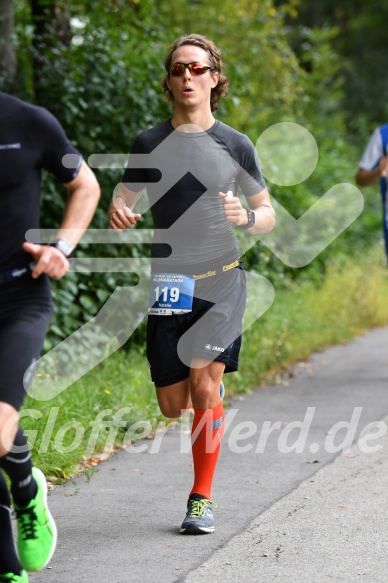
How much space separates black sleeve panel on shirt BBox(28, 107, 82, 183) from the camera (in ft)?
13.2

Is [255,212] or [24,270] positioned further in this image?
[255,212]

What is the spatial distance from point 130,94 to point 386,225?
8.32ft

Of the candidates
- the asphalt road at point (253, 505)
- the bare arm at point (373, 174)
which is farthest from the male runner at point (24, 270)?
the bare arm at point (373, 174)

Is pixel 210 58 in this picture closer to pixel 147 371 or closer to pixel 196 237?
pixel 196 237

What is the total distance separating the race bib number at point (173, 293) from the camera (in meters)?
5.30

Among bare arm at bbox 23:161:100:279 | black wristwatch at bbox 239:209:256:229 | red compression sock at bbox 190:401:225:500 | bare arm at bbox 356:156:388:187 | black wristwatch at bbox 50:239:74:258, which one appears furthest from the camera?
bare arm at bbox 356:156:388:187

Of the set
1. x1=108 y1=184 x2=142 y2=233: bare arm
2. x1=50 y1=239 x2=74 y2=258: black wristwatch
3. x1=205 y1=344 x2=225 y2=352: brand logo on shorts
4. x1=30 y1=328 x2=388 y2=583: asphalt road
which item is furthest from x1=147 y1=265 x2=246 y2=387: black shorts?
x1=50 y1=239 x2=74 y2=258: black wristwatch

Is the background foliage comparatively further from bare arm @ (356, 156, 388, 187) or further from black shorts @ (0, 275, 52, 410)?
black shorts @ (0, 275, 52, 410)

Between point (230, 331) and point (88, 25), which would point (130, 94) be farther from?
point (230, 331)

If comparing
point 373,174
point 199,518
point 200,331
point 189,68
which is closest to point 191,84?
point 189,68

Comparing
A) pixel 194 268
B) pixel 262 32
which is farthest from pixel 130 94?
pixel 262 32

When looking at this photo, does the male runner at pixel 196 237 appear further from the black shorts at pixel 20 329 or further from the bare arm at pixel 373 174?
the bare arm at pixel 373 174

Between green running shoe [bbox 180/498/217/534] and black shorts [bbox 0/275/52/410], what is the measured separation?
4.80ft

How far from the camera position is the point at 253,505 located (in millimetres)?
5812
